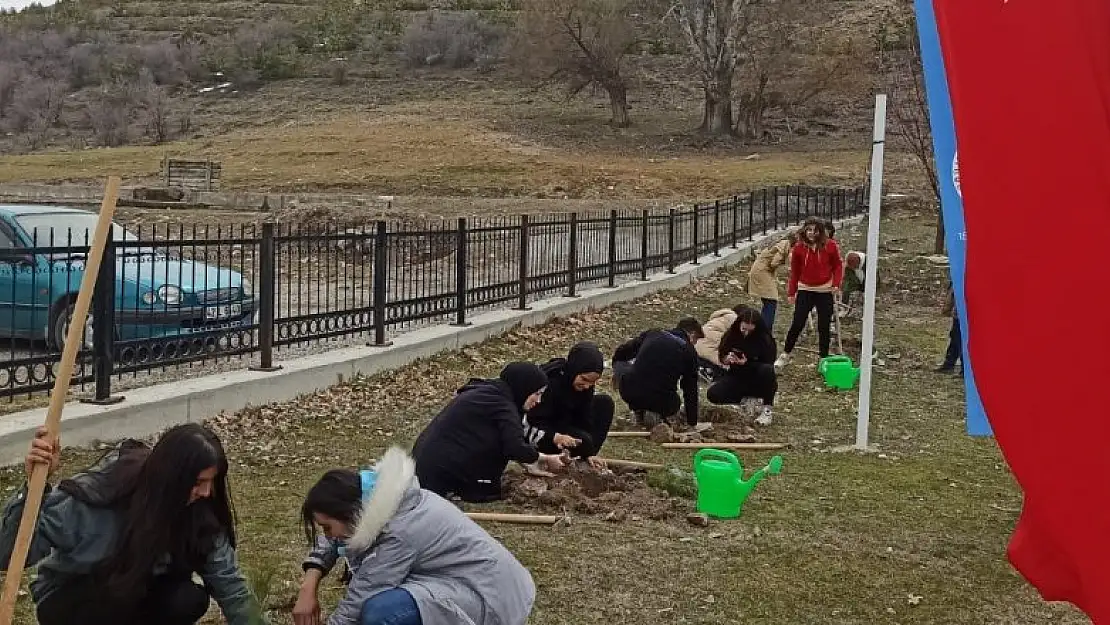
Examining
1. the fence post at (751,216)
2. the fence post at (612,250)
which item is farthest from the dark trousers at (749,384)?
the fence post at (751,216)

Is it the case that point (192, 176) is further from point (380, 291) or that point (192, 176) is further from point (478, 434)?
point (478, 434)

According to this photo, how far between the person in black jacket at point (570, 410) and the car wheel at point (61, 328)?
3.05m

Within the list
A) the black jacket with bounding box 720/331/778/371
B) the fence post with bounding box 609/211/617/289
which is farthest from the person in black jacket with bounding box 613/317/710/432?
the fence post with bounding box 609/211/617/289

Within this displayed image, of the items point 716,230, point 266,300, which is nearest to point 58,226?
point 266,300

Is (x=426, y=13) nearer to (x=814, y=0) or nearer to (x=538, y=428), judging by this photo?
(x=814, y=0)

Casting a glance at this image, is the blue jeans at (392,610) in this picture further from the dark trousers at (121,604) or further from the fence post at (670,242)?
the fence post at (670,242)

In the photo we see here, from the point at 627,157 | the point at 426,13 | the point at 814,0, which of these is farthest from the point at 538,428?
the point at 426,13

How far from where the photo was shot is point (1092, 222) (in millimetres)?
2545

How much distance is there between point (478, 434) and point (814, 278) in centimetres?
674

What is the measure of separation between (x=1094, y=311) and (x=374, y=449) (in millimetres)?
5893

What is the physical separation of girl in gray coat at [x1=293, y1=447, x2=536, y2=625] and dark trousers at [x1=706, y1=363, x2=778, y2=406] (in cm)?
546

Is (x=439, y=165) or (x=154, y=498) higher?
(x=439, y=165)

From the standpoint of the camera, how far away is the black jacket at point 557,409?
281 inches

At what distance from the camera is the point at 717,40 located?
52656mm
